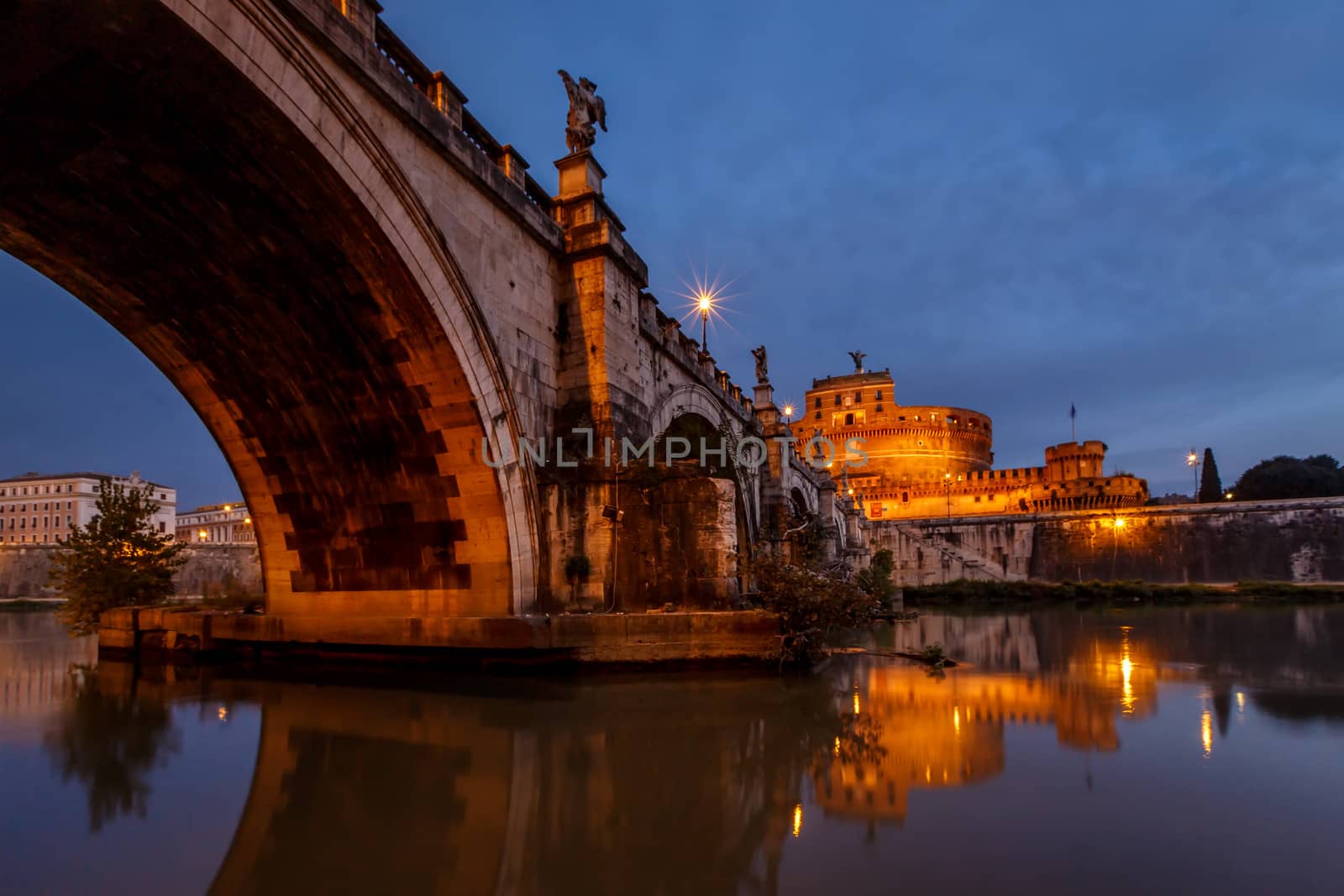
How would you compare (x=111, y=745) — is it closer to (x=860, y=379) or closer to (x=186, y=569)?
(x=186, y=569)

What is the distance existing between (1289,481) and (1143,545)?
72.3 ft

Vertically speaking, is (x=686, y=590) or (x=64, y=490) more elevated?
(x=64, y=490)

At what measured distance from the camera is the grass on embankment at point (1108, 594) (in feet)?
93.8

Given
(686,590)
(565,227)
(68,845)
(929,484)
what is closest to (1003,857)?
(68,845)

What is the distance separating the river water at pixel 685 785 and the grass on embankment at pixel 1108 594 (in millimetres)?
20769

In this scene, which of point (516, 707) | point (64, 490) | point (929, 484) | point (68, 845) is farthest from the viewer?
point (64, 490)

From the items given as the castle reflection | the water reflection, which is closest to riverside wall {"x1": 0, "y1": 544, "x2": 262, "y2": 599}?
the water reflection

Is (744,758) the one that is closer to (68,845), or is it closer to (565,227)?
(68,845)

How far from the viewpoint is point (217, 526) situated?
80.8m

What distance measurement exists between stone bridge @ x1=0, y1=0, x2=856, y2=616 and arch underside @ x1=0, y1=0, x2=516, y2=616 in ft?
0.10

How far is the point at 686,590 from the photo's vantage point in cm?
977

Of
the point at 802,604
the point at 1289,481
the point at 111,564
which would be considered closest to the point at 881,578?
the point at 802,604

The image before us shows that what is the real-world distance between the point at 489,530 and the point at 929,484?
58.2m

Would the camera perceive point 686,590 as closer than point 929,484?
Yes
